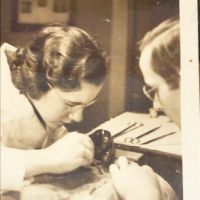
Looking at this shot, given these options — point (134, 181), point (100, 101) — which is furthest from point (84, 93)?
point (134, 181)

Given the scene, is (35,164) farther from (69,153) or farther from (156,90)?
(156,90)

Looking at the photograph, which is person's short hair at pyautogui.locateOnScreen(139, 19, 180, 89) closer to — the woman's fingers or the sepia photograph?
the sepia photograph

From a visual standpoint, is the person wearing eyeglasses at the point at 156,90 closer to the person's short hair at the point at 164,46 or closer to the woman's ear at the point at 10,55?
the person's short hair at the point at 164,46

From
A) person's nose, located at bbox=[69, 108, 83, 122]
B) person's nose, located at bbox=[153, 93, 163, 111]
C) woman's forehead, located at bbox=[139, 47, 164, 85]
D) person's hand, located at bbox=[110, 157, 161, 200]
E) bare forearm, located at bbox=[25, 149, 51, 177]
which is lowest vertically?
person's hand, located at bbox=[110, 157, 161, 200]

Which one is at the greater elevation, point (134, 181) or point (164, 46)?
point (164, 46)

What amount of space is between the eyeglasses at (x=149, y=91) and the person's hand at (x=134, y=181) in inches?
3.4

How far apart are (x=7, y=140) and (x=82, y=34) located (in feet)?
0.55

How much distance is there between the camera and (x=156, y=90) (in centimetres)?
45

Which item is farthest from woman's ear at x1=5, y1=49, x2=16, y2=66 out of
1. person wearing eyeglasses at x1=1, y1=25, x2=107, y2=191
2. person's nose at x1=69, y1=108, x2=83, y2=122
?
person's nose at x1=69, y1=108, x2=83, y2=122

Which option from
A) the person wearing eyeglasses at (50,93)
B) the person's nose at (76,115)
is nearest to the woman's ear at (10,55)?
the person wearing eyeglasses at (50,93)

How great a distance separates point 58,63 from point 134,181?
0.18m

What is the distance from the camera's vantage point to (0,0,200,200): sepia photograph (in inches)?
17.3

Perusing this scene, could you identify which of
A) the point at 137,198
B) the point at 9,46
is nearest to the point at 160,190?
the point at 137,198

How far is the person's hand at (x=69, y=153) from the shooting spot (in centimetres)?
44
